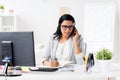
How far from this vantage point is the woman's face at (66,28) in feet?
9.91

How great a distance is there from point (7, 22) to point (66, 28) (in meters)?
1.92

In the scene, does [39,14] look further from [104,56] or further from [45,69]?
[104,56]

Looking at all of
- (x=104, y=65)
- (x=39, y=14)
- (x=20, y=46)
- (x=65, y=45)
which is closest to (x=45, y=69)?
(x=20, y=46)

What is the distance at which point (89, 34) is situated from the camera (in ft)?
15.1

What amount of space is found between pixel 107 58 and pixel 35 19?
2794mm

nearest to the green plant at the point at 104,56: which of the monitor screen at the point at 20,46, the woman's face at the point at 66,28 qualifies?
the monitor screen at the point at 20,46

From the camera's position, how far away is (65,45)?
9.90 ft

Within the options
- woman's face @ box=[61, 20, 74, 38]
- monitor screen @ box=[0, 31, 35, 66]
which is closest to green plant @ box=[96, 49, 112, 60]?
monitor screen @ box=[0, 31, 35, 66]

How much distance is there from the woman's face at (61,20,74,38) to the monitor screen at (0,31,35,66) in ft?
3.43

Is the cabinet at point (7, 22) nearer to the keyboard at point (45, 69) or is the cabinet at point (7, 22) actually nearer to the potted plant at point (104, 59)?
the keyboard at point (45, 69)

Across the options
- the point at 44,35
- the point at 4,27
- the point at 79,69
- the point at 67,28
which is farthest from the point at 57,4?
the point at 79,69

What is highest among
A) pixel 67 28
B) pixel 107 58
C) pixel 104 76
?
pixel 67 28

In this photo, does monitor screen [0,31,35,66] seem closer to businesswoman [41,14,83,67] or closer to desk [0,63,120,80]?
desk [0,63,120,80]

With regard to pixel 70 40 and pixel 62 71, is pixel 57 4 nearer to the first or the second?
pixel 70 40
